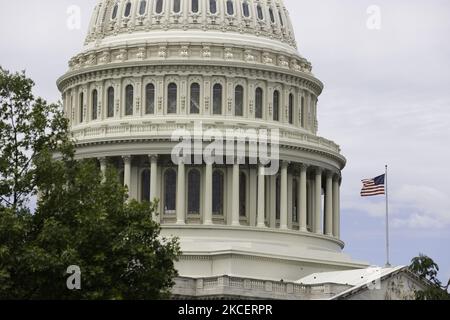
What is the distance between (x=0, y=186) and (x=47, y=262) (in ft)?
19.4

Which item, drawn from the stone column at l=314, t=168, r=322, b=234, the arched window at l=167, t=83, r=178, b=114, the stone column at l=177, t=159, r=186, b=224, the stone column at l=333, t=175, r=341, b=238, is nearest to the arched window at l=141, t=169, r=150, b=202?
the stone column at l=177, t=159, r=186, b=224

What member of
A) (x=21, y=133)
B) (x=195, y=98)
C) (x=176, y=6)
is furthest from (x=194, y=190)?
(x=21, y=133)

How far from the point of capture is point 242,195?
130 meters

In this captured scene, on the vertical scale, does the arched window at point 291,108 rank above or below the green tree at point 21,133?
above

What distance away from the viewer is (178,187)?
416 feet

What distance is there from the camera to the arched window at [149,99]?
131 metres

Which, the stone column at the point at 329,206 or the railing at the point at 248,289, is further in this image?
the stone column at the point at 329,206

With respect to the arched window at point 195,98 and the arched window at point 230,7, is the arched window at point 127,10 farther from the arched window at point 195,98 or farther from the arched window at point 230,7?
the arched window at point 195,98

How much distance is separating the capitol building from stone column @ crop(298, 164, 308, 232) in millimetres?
146

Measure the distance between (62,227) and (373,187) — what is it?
4950 centimetres

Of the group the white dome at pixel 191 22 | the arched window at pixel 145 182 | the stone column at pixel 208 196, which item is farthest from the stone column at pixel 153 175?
the white dome at pixel 191 22

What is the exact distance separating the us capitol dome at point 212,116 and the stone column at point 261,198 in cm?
8

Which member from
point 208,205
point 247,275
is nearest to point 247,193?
point 208,205

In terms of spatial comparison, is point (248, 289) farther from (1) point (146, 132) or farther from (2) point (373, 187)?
(1) point (146, 132)
